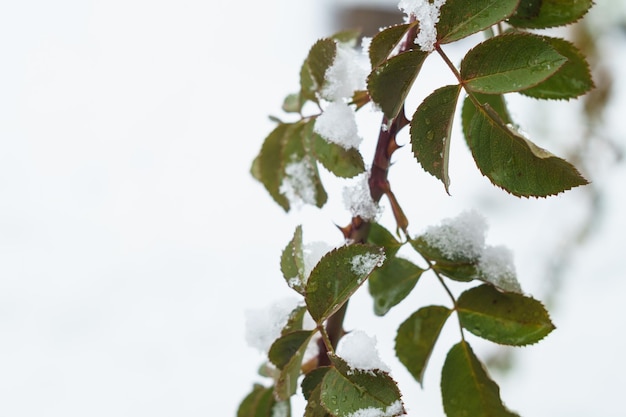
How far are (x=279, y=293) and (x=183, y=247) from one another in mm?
439

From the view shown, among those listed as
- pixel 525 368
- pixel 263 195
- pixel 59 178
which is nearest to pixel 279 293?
pixel 263 195

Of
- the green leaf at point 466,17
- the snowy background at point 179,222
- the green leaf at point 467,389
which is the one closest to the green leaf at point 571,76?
the green leaf at point 466,17

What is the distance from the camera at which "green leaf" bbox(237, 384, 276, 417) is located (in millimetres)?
579

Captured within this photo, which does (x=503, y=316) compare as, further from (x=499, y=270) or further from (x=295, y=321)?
(x=295, y=321)

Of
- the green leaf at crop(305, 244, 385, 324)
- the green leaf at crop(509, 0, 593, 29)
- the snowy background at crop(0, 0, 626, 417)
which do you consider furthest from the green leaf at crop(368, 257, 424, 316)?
the snowy background at crop(0, 0, 626, 417)

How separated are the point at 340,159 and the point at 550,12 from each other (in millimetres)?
176

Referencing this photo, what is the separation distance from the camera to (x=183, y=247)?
2045 mm

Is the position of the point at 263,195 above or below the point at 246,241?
above

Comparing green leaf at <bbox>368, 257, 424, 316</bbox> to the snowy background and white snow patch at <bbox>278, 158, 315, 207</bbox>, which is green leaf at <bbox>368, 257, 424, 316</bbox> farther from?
the snowy background

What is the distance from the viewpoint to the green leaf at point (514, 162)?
14.5 inches

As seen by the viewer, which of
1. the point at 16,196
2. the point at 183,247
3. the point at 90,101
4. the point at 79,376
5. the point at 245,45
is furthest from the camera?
the point at 245,45

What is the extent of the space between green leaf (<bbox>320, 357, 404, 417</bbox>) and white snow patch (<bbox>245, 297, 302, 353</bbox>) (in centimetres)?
9

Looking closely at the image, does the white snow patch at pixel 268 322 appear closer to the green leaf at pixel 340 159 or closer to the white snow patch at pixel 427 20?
the green leaf at pixel 340 159

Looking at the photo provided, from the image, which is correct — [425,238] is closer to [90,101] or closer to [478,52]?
[478,52]
